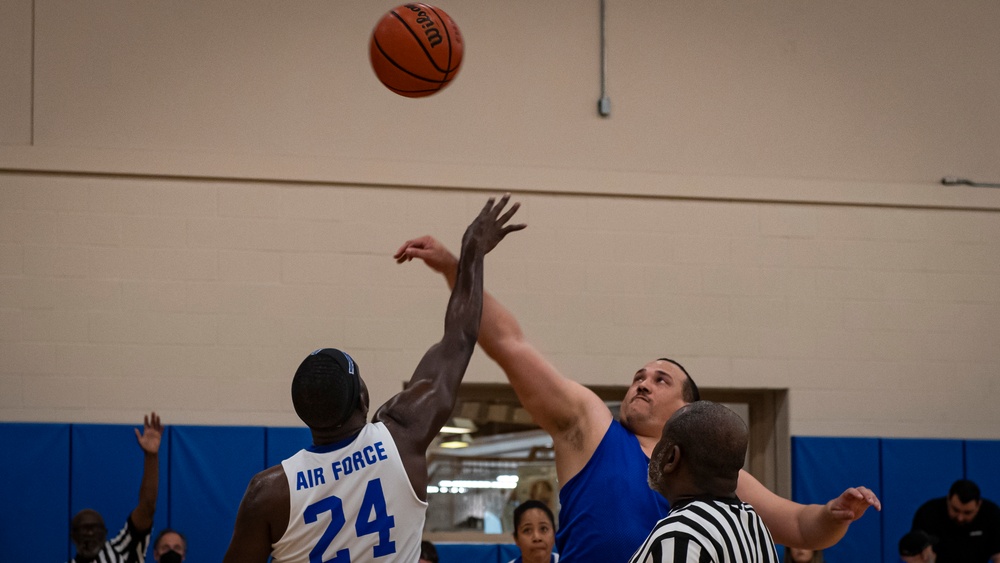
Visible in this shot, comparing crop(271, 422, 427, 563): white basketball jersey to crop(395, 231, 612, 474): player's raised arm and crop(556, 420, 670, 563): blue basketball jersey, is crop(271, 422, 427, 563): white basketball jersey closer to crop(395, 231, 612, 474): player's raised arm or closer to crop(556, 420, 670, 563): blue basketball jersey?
crop(556, 420, 670, 563): blue basketball jersey

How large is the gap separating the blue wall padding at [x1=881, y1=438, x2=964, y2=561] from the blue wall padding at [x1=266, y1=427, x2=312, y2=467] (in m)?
4.67

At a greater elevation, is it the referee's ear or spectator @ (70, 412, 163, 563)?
the referee's ear

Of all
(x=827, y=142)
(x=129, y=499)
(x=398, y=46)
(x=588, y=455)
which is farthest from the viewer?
(x=827, y=142)

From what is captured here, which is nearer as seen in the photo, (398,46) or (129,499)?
(398,46)

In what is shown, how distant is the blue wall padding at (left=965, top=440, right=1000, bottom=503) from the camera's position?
956 cm

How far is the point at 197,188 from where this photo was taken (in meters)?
9.03

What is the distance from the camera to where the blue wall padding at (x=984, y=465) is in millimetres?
9562

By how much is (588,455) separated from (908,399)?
605 centimetres

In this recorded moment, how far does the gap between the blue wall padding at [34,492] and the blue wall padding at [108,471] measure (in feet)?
0.26

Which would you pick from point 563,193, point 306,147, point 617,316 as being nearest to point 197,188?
point 306,147

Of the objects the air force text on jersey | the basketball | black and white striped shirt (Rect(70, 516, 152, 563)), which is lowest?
black and white striped shirt (Rect(70, 516, 152, 563))

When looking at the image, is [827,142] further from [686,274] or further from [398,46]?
[398,46]

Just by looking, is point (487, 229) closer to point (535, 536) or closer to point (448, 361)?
point (448, 361)

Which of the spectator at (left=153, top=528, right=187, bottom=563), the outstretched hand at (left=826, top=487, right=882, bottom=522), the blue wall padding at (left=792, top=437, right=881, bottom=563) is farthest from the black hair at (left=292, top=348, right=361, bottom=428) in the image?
the blue wall padding at (left=792, top=437, right=881, bottom=563)
